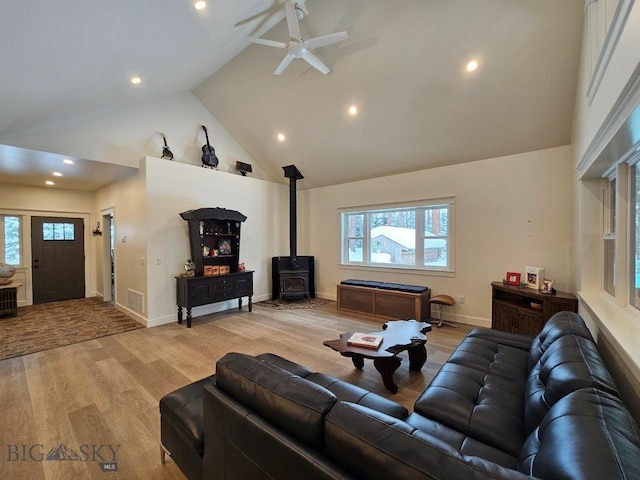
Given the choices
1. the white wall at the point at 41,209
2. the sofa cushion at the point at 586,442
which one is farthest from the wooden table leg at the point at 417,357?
the white wall at the point at 41,209

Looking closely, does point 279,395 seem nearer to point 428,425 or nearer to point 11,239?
point 428,425

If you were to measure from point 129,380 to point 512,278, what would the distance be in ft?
16.3

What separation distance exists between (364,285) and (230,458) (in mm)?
4331

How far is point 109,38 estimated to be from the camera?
8.87 feet

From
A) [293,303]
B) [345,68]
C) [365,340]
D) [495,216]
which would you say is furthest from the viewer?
[293,303]

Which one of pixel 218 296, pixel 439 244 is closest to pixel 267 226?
pixel 218 296

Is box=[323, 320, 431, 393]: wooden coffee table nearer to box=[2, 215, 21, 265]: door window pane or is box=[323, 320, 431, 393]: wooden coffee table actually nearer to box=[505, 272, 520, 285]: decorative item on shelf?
box=[505, 272, 520, 285]: decorative item on shelf

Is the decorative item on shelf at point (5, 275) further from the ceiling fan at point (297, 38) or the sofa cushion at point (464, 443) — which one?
the sofa cushion at point (464, 443)

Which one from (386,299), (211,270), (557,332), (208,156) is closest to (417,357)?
(557,332)

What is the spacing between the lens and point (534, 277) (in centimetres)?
382

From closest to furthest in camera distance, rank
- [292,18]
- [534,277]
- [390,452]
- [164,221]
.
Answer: [390,452] < [292,18] < [534,277] < [164,221]

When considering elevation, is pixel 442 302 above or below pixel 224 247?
below

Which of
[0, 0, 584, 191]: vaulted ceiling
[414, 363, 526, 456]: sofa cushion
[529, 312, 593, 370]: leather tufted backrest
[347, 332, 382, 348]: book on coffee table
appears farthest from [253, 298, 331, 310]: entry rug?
[529, 312, 593, 370]: leather tufted backrest

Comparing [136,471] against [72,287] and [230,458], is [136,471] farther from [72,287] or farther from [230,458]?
[72,287]
